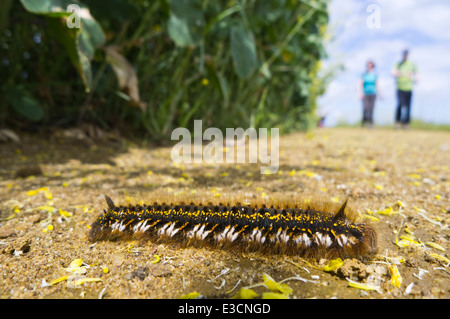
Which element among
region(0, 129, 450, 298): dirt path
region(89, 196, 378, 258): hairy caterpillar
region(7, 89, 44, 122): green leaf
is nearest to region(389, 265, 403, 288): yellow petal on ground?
region(0, 129, 450, 298): dirt path

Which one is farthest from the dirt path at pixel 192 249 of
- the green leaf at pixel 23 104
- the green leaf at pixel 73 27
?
the green leaf at pixel 73 27

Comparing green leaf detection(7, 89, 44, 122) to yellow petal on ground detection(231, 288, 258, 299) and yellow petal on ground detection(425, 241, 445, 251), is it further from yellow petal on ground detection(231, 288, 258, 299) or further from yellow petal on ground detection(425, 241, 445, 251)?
yellow petal on ground detection(425, 241, 445, 251)

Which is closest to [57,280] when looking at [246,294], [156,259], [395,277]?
[156,259]

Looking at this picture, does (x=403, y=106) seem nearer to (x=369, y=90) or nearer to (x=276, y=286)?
(x=369, y=90)

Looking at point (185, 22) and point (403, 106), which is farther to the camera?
point (403, 106)

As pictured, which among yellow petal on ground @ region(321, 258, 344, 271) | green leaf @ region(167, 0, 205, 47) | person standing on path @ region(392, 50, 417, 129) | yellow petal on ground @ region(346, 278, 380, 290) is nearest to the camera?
yellow petal on ground @ region(346, 278, 380, 290)
